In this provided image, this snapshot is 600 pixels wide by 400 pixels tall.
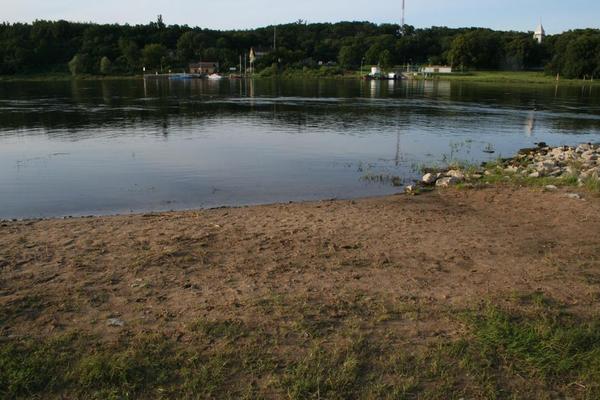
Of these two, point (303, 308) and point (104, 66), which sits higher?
point (104, 66)

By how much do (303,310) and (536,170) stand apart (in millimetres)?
13693

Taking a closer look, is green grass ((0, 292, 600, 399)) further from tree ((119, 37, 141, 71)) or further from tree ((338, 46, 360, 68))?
tree ((119, 37, 141, 71))

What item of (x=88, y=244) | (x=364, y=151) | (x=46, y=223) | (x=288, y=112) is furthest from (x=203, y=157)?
(x=288, y=112)

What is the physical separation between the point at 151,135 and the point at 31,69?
162913 millimetres

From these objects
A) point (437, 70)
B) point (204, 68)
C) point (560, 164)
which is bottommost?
point (560, 164)

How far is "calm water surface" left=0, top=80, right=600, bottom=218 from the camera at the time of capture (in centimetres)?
1658

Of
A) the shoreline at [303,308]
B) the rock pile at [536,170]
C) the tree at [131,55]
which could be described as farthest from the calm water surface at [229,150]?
the tree at [131,55]

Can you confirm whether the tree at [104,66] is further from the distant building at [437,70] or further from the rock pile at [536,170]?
the rock pile at [536,170]

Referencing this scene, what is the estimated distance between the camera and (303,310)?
258 inches

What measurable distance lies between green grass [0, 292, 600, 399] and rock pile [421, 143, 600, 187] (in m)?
10.8

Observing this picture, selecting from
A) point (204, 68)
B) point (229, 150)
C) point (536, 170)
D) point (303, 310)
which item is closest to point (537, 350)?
point (303, 310)

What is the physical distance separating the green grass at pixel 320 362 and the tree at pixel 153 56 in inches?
7575

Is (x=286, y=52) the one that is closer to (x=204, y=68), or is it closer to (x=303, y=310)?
(x=204, y=68)

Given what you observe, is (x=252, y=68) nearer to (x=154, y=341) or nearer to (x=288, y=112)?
(x=288, y=112)
